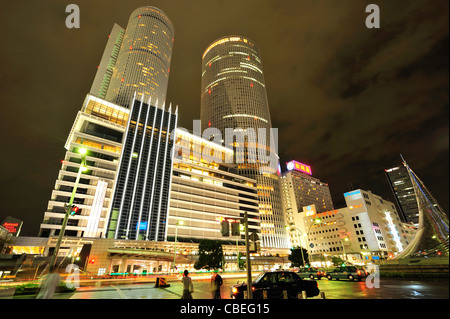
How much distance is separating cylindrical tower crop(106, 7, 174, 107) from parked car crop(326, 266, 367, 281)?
415 ft

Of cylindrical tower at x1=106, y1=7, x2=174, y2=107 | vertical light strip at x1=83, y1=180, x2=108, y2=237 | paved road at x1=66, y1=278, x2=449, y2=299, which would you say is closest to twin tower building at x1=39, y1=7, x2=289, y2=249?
vertical light strip at x1=83, y1=180, x2=108, y2=237

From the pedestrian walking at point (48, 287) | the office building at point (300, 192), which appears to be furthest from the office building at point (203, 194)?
the pedestrian walking at point (48, 287)

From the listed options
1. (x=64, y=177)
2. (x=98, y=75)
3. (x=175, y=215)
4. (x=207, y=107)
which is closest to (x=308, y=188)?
(x=207, y=107)

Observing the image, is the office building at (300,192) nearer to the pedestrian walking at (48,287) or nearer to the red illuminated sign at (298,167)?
the red illuminated sign at (298,167)

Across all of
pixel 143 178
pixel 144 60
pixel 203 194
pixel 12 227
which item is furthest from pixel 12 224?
pixel 144 60

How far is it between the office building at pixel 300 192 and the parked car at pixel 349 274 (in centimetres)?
12791

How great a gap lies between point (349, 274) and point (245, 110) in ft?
482

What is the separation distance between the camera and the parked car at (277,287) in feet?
38.8

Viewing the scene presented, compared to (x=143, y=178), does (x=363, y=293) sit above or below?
below

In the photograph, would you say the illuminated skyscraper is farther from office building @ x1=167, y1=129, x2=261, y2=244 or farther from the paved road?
the paved road

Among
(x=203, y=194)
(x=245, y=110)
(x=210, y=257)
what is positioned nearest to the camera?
(x=210, y=257)

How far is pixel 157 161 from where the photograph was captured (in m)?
83.8

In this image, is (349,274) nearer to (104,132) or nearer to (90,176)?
(90,176)
